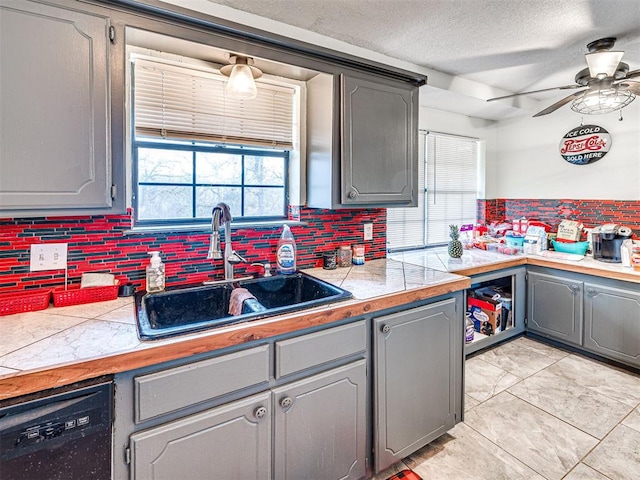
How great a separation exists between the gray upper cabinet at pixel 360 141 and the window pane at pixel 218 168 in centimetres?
46

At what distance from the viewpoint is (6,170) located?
1172 millimetres

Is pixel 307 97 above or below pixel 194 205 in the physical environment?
above

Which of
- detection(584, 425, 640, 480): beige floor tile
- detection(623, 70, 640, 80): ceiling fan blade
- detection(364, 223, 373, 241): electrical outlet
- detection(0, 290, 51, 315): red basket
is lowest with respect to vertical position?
Result: detection(584, 425, 640, 480): beige floor tile

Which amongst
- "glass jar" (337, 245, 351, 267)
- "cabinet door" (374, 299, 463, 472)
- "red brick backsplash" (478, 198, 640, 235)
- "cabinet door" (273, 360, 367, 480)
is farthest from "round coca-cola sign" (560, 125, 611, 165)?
"cabinet door" (273, 360, 367, 480)

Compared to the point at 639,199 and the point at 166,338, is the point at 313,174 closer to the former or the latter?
the point at 166,338

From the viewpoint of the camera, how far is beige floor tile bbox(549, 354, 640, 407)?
93.9 inches

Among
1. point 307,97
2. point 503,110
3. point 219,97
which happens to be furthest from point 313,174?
point 503,110

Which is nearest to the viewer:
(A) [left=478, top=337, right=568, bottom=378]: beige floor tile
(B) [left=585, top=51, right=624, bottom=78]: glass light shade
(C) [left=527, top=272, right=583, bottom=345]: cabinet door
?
(B) [left=585, top=51, right=624, bottom=78]: glass light shade

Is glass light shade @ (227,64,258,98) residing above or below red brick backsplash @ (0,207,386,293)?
above

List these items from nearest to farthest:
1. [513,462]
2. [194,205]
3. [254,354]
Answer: [254,354] → [513,462] → [194,205]

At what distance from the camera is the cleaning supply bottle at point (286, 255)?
6.69ft

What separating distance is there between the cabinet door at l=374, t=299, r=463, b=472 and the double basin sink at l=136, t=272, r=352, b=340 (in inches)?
14.3

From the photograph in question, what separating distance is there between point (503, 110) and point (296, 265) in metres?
2.93

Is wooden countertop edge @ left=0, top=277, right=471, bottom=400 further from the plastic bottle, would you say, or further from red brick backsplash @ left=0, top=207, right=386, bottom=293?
the plastic bottle
